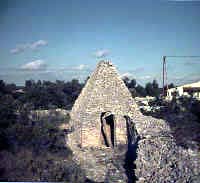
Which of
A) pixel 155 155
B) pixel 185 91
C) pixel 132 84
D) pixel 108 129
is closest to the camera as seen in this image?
pixel 155 155

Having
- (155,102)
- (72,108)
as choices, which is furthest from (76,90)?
(155,102)

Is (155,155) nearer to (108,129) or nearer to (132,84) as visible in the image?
(132,84)

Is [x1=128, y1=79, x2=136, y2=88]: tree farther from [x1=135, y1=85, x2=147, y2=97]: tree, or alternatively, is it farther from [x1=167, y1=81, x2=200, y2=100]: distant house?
[x1=167, y1=81, x2=200, y2=100]: distant house

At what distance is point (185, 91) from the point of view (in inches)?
266

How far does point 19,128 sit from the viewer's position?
617 centimetres

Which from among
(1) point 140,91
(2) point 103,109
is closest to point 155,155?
(2) point 103,109

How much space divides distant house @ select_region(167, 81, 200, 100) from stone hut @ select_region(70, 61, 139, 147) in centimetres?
73

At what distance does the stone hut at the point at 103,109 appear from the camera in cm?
679

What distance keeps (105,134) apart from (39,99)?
4.99 feet

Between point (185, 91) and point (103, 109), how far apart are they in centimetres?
156

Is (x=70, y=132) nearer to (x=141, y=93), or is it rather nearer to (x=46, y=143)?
(x=46, y=143)

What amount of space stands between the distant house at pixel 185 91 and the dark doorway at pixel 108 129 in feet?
3.95

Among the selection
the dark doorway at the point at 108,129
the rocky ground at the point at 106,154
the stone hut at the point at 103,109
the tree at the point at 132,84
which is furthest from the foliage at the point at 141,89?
the dark doorway at the point at 108,129

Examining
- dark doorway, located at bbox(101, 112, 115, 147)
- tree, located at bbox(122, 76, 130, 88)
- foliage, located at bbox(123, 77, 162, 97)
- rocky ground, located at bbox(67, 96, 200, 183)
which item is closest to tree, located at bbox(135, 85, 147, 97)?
foliage, located at bbox(123, 77, 162, 97)
